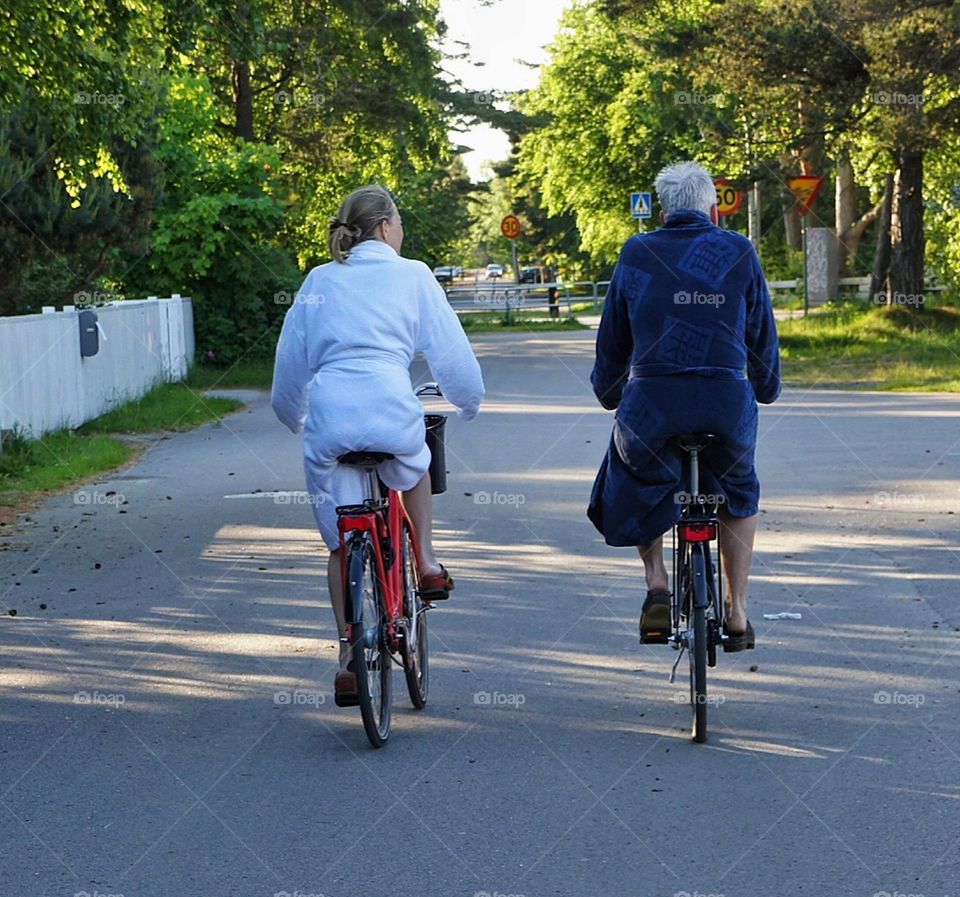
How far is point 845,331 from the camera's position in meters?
31.1

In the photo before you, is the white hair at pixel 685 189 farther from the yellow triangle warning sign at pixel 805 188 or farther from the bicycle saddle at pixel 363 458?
the yellow triangle warning sign at pixel 805 188

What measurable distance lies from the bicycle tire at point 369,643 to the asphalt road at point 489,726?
129mm

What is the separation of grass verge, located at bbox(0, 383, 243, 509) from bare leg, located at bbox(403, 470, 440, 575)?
23.6 ft

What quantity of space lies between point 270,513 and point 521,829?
7.38 m

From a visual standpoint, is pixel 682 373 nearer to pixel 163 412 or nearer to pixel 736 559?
pixel 736 559

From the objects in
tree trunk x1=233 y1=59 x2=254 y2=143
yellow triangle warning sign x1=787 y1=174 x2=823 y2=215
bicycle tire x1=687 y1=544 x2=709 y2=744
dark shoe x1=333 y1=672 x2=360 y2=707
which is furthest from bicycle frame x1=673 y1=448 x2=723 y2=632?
tree trunk x1=233 y1=59 x2=254 y2=143

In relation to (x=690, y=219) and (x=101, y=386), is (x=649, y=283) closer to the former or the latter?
(x=690, y=219)

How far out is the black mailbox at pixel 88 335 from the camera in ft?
62.7

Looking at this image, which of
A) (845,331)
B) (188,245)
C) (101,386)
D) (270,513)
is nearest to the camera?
(270,513)

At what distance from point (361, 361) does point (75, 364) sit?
13.6m

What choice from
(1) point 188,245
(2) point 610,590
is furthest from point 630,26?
(2) point 610,590

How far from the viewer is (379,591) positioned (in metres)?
5.92

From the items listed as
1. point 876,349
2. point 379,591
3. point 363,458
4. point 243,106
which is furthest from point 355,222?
point 243,106

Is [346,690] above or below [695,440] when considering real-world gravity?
below
